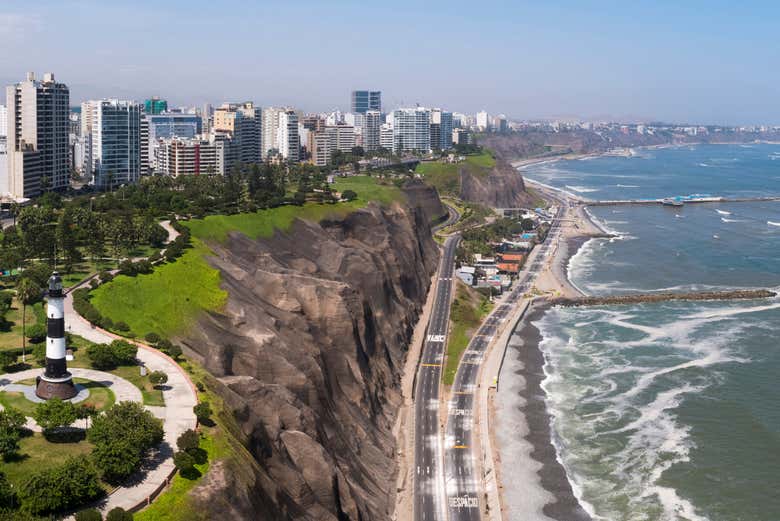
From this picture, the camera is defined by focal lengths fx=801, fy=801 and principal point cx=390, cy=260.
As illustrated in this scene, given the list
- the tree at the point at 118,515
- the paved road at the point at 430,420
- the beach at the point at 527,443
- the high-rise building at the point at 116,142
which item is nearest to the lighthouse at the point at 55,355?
the tree at the point at 118,515

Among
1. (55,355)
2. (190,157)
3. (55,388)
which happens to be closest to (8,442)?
(55,388)

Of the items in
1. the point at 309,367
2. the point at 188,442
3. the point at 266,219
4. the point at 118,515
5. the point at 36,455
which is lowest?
the point at 309,367

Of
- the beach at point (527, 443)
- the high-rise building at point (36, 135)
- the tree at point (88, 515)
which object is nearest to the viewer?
the tree at point (88, 515)

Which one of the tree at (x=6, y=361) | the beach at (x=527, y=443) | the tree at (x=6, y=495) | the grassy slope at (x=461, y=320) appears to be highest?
the tree at (x=6, y=361)

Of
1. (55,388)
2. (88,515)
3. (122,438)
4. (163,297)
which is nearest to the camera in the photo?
(88,515)

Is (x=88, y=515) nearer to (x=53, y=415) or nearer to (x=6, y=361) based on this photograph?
(x=53, y=415)

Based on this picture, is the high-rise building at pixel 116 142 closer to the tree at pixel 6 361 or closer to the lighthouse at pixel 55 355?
the tree at pixel 6 361

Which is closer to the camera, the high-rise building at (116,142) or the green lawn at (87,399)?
the green lawn at (87,399)
